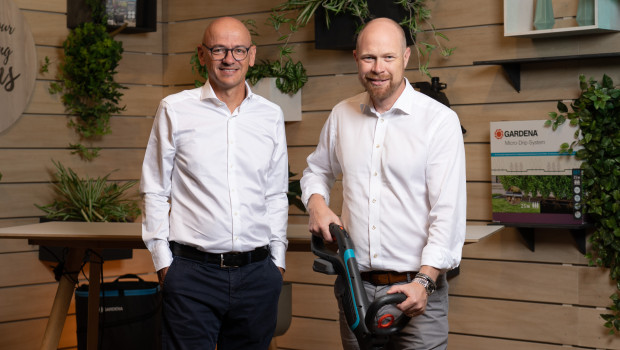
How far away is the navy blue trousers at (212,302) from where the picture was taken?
2252 millimetres

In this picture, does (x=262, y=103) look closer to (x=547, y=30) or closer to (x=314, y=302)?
(x=547, y=30)

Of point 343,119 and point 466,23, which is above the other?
point 466,23

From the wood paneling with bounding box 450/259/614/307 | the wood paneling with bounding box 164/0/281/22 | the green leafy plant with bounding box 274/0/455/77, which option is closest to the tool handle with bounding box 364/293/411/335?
the wood paneling with bounding box 450/259/614/307

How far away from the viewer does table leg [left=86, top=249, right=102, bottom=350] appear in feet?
11.3

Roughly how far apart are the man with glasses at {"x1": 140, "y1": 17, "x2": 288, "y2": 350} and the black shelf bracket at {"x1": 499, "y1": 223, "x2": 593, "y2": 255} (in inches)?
58.2

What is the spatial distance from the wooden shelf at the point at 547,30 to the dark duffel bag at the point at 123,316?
2.25m

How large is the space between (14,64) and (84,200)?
0.86 metres

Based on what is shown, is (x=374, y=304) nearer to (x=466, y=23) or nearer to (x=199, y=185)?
(x=199, y=185)

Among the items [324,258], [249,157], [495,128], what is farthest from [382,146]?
[495,128]

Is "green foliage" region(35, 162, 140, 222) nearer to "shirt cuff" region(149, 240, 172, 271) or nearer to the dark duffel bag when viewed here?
the dark duffel bag

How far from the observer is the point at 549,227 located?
3.34 metres

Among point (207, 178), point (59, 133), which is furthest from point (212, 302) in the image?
point (59, 133)

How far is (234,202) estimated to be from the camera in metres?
2.30

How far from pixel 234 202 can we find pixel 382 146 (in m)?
0.55
